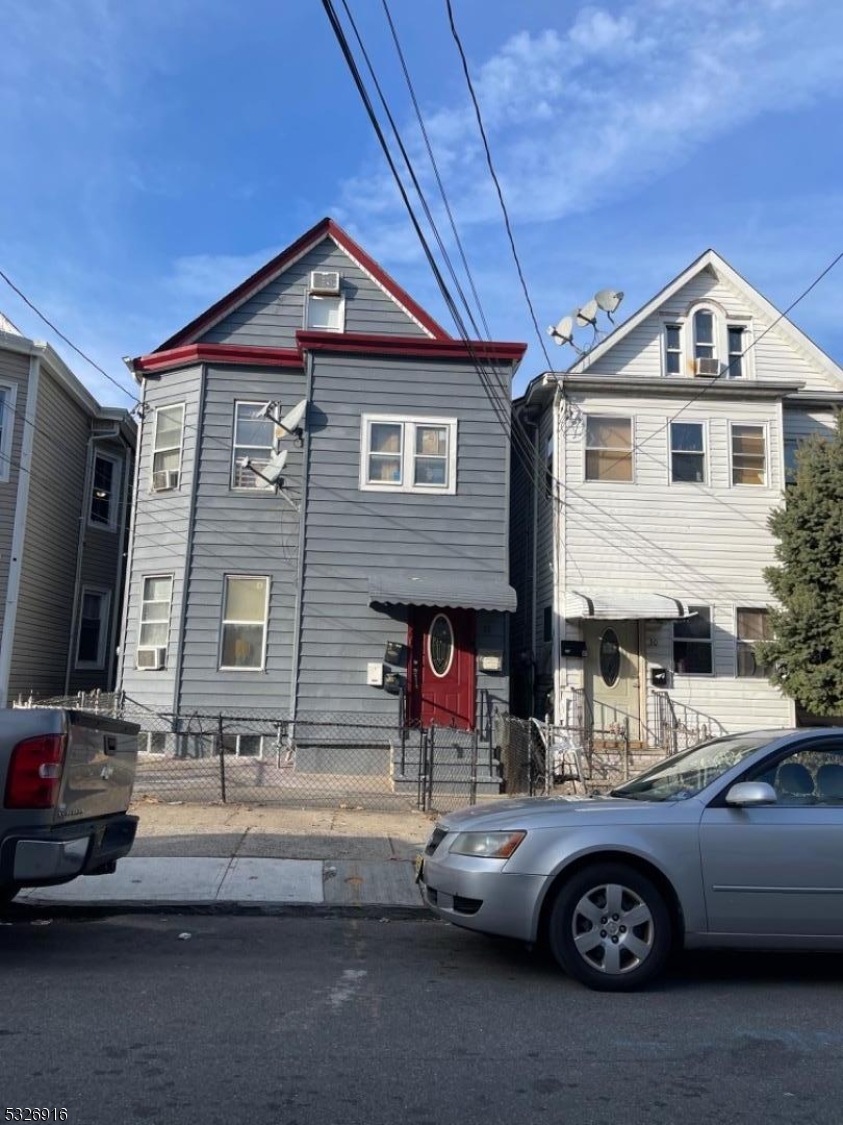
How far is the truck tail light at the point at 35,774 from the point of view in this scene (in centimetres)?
511

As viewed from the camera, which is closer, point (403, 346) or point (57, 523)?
point (403, 346)

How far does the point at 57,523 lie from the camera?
18234 millimetres

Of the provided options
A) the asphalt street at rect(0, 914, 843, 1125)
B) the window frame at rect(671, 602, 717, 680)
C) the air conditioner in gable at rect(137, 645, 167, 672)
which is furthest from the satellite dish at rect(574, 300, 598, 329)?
the asphalt street at rect(0, 914, 843, 1125)

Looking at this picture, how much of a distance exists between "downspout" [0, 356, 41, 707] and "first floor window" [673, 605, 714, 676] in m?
11.3

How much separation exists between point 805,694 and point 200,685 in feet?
30.1

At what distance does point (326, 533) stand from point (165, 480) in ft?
10.3

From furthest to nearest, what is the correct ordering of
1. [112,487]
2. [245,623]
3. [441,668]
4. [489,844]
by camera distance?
[112,487]
[245,623]
[441,668]
[489,844]

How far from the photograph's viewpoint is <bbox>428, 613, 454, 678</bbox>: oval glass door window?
14336 millimetres

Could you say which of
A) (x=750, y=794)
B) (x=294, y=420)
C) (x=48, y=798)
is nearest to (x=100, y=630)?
(x=294, y=420)

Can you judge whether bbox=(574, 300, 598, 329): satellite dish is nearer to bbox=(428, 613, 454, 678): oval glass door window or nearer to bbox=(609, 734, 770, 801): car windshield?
bbox=(428, 613, 454, 678): oval glass door window

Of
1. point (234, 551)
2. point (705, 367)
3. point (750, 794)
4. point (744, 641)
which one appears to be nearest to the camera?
point (750, 794)

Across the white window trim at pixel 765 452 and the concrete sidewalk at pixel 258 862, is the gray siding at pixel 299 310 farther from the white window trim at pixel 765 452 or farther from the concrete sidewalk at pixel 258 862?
the concrete sidewalk at pixel 258 862

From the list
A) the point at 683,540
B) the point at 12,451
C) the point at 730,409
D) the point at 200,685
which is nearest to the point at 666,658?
the point at 683,540

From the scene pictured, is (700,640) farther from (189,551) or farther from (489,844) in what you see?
(489,844)
